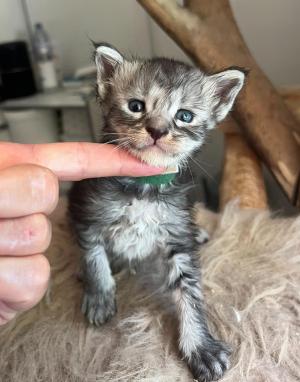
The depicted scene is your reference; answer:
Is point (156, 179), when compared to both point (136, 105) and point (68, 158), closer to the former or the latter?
point (136, 105)

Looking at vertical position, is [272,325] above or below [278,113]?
below

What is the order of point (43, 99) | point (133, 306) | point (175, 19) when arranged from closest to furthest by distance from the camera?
point (133, 306)
point (175, 19)
point (43, 99)

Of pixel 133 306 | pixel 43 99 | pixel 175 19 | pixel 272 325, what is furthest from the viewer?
pixel 43 99

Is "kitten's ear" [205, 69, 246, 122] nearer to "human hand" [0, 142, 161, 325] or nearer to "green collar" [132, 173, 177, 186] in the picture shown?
"green collar" [132, 173, 177, 186]

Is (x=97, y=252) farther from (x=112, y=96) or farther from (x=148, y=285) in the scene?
(x=112, y=96)

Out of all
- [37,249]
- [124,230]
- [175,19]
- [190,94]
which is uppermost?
[175,19]

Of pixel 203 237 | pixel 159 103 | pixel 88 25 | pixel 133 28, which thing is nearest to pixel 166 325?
pixel 203 237

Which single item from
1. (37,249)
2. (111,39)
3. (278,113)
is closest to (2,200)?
(37,249)

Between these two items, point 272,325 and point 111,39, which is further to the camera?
point 111,39
